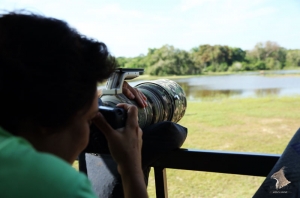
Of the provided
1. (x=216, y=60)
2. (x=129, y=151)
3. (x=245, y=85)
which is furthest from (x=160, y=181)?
(x=245, y=85)

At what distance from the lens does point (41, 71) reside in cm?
41

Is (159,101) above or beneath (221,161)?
above

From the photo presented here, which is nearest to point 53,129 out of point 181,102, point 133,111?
point 133,111

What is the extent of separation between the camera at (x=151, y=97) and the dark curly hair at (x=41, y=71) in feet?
1.06

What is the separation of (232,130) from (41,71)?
2.05 m

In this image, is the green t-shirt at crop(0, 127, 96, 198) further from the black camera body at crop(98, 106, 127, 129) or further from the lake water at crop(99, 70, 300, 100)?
the lake water at crop(99, 70, 300, 100)

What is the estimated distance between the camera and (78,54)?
0.44 meters

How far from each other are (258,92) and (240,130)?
0.28 m

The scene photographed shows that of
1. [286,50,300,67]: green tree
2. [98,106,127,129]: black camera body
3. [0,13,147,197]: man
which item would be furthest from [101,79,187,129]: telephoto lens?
[286,50,300,67]: green tree

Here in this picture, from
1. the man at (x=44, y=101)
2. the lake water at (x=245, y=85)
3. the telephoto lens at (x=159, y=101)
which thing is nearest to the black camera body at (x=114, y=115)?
the man at (x=44, y=101)

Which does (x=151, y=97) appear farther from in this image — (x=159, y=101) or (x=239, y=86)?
(x=239, y=86)

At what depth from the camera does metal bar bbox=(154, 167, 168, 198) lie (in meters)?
0.88

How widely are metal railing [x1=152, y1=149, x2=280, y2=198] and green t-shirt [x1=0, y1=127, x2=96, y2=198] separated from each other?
465mm

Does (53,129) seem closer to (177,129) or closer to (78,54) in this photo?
(78,54)
